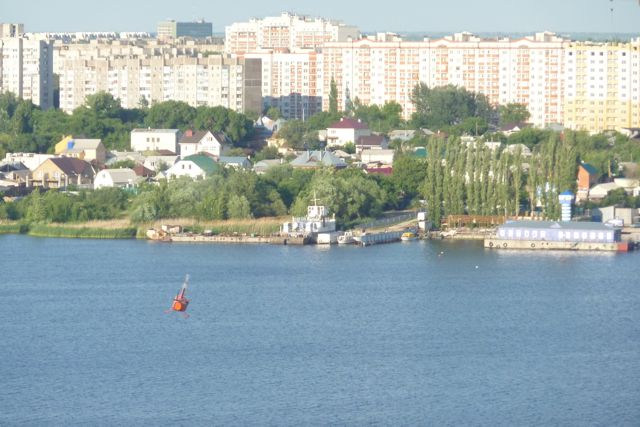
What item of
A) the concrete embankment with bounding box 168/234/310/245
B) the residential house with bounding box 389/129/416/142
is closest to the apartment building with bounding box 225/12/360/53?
the residential house with bounding box 389/129/416/142

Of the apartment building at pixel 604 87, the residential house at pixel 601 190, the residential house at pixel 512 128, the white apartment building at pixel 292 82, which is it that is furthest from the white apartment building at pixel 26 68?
the residential house at pixel 601 190

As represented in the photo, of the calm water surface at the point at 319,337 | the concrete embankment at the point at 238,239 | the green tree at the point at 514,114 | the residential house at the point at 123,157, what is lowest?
the calm water surface at the point at 319,337

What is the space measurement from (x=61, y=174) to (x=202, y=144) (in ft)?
10.1

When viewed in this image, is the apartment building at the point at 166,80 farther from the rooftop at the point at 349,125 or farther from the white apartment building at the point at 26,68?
the rooftop at the point at 349,125

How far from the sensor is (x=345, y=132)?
26297mm

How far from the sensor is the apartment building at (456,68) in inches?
1156

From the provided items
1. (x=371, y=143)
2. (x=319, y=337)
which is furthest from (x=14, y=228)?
(x=371, y=143)

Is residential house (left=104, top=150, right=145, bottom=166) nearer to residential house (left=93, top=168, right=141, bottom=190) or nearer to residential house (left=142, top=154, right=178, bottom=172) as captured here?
residential house (left=142, top=154, right=178, bottom=172)

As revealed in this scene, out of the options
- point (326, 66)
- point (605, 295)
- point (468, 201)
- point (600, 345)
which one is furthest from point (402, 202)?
point (326, 66)

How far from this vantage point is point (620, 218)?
18.4 meters

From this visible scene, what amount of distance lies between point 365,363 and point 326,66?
69.9 feet

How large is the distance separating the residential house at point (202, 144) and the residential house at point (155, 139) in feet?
1.00

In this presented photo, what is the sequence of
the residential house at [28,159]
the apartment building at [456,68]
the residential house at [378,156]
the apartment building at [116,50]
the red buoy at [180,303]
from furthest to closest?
the apartment building at [116,50], the apartment building at [456,68], the residential house at [378,156], the residential house at [28,159], the red buoy at [180,303]

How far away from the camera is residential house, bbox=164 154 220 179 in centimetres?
2050
